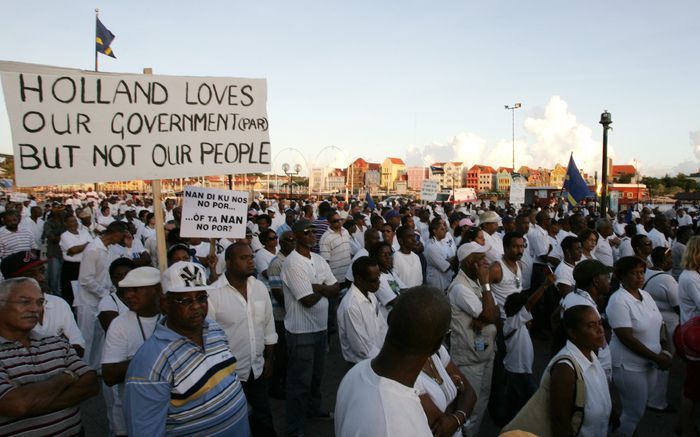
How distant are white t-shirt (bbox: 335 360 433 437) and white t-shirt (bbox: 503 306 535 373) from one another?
286cm

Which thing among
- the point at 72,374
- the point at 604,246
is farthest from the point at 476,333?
the point at 604,246

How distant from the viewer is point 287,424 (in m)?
4.41

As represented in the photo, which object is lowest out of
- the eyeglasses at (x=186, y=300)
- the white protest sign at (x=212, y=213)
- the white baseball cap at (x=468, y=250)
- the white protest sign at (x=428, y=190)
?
the eyeglasses at (x=186, y=300)

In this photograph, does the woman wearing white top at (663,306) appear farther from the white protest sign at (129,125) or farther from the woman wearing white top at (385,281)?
the white protest sign at (129,125)

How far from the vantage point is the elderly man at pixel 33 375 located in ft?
7.25

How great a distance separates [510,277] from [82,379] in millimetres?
4016

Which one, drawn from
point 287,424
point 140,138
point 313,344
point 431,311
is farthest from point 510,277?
point 140,138

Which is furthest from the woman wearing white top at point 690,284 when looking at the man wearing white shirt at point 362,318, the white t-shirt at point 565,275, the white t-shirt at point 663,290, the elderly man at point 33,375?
the elderly man at point 33,375

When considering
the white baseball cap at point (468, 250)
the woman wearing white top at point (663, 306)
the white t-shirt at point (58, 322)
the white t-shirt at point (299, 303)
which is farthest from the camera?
the woman wearing white top at point (663, 306)

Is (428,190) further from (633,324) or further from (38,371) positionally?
(38,371)

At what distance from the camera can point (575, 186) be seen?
14.3 meters

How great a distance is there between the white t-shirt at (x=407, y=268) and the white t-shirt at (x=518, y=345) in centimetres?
165

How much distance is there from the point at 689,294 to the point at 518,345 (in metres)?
1.97

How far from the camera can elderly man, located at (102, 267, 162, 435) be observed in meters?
2.88
